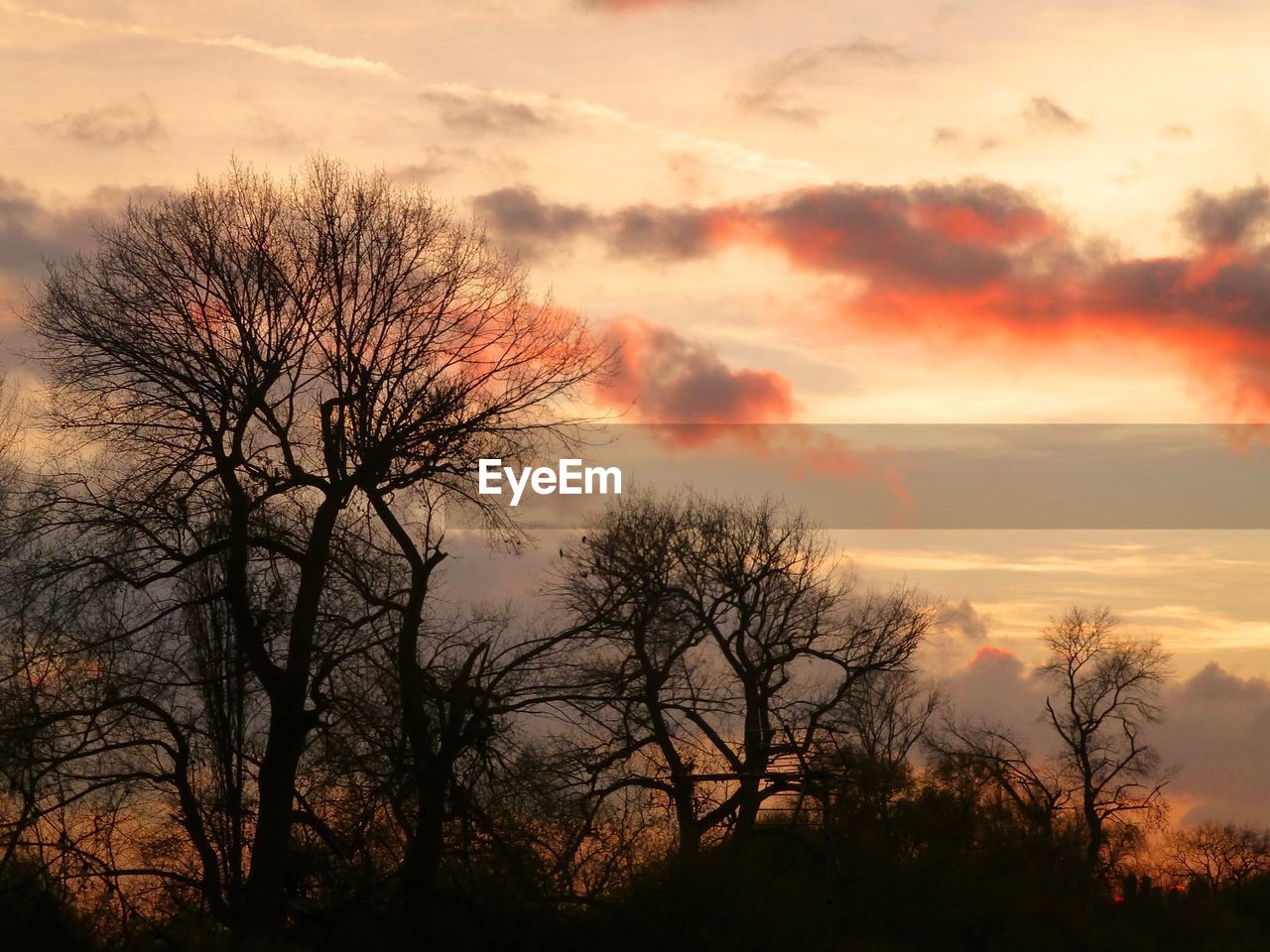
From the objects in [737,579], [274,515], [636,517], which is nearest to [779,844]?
[737,579]

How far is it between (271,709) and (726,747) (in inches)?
626

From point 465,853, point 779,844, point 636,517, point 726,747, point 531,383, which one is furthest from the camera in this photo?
point 636,517

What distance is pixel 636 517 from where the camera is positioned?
4444 centimetres

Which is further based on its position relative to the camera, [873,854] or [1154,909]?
[1154,909]

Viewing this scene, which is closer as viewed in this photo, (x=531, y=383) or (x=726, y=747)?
(x=531, y=383)

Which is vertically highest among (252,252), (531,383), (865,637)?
(252,252)

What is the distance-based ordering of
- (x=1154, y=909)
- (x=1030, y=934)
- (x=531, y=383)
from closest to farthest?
1. (x=531, y=383)
2. (x=1030, y=934)
3. (x=1154, y=909)

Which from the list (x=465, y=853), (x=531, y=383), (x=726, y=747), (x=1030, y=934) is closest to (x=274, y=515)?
(x=531, y=383)

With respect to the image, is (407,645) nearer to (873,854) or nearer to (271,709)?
(271,709)

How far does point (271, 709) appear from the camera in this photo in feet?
83.0

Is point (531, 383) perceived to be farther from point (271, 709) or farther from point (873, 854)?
point (873, 854)

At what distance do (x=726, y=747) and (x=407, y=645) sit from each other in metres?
15.0

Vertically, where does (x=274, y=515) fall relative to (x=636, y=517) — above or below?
below

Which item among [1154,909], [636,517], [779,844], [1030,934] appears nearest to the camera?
[779,844]
